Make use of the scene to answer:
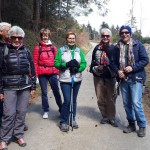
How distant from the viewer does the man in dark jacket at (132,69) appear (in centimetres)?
664

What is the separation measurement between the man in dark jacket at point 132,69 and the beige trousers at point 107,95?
54 cm

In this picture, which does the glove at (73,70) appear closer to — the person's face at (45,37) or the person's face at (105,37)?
the person's face at (105,37)

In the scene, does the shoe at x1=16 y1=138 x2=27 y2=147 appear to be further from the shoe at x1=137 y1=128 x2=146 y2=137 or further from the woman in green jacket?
the shoe at x1=137 y1=128 x2=146 y2=137

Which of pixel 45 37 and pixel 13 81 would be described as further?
pixel 45 37

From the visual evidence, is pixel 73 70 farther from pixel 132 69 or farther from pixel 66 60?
pixel 132 69

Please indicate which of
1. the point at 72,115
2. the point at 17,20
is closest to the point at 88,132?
the point at 72,115

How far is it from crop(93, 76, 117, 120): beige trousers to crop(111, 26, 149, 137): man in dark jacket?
0.54 metres

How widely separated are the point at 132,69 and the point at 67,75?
1326 millimetres

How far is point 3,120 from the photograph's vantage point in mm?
6027

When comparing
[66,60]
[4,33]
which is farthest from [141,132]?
[4,33]

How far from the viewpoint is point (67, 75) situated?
275 inches

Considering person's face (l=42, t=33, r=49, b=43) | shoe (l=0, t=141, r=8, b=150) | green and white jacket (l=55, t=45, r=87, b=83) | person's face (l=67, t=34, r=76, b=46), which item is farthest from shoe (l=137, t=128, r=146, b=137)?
person's face (l=42, t=33, r=49, b=43)

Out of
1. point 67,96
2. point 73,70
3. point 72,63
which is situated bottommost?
point 67,96

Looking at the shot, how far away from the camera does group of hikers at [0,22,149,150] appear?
5.95 metres
